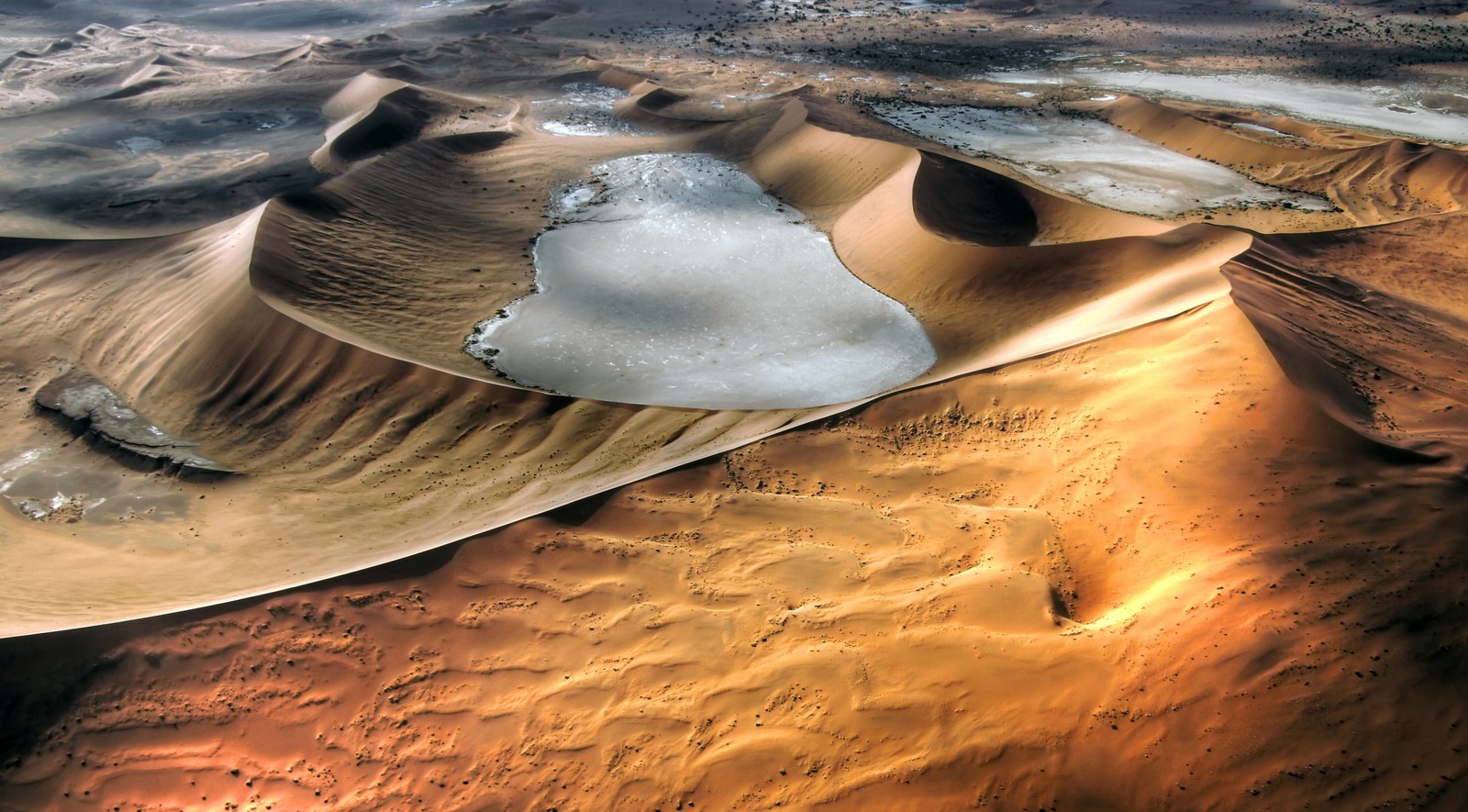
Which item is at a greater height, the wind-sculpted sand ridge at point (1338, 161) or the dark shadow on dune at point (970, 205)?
the wind-sculpted sand ridge at point (1338, 161)

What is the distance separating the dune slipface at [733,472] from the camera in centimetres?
690

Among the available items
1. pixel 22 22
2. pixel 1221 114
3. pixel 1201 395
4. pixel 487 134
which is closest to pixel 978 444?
pixel 1201 395

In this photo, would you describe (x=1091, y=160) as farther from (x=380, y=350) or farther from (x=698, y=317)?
(x=380, y=350)

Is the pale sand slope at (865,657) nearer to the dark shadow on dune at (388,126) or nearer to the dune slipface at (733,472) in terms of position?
the dune slipface at (733,472)

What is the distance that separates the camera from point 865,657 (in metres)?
7.59

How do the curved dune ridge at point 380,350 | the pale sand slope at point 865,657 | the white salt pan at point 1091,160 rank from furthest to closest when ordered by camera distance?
the white salt pan at point 1091,160, the curved dune ridge at point 380,350, the pale sand slope at point 865,657

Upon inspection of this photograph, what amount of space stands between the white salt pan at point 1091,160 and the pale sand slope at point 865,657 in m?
13.3

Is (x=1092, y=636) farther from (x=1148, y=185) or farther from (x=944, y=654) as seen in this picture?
(x=1148, y=185)

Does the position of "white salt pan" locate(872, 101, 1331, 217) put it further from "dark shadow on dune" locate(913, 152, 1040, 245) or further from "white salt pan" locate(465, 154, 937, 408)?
"white salt pan" locate(465, 154, 937, 408)

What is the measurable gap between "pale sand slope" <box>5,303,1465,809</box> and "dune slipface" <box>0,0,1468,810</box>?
0.13ft

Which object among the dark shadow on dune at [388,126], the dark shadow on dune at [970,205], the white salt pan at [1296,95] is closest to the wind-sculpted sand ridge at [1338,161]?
the white salt pan at [1296,95]

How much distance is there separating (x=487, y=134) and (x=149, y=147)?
1050 cm

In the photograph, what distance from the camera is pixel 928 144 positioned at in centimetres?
2359

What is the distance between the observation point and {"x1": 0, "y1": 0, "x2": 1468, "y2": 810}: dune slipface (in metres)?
6.90
